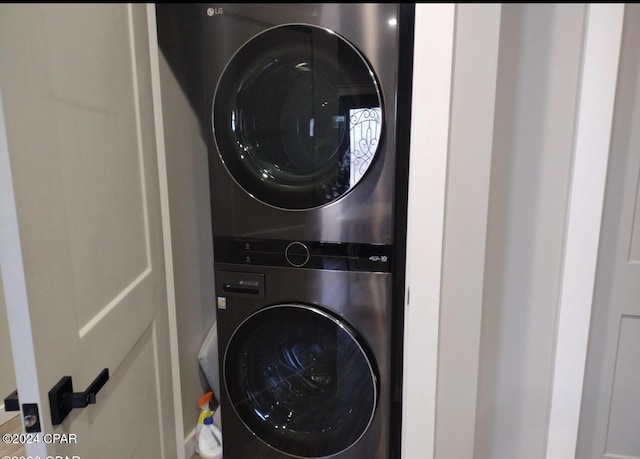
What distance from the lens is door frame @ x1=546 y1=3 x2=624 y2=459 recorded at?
3.15 feet

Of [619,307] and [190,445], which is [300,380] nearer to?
[190,445]

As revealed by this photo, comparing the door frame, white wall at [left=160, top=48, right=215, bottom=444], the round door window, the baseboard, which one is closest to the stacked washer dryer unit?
the round door window

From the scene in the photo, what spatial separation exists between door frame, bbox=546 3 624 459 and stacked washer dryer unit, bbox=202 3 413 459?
47 centimetres

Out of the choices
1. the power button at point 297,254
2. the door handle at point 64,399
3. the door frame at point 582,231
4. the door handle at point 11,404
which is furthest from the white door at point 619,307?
the door handle at point 11,404

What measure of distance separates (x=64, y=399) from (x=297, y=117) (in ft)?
3.15

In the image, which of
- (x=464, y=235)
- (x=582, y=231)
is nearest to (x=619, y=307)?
(x=582, y=231)

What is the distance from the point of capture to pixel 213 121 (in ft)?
4.53

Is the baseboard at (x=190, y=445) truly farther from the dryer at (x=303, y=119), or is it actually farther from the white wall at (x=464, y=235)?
the white wall at (x=464, y=235)

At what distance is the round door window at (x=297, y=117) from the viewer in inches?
49.4

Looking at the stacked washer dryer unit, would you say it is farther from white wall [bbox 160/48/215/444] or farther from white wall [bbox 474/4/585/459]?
white wall [bbox 474/4/585/459]

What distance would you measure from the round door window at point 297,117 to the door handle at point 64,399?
0.74 metres

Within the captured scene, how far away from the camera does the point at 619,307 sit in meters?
1.50

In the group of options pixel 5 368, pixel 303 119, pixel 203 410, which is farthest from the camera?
pixel 5 368

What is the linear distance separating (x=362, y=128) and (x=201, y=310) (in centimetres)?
103
